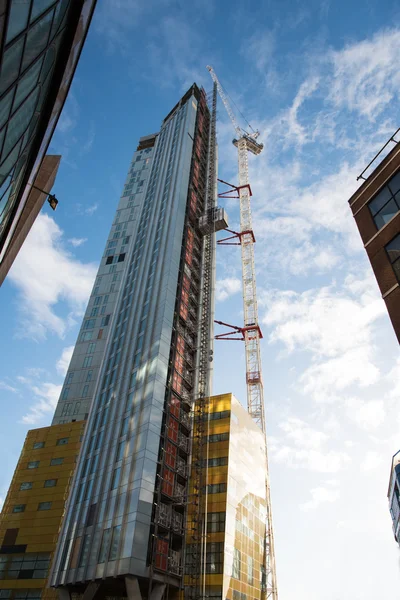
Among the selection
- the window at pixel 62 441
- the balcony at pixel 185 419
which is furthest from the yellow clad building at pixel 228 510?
the window at pixel 62 441

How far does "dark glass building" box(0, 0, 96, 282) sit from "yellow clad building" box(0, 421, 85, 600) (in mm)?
57514

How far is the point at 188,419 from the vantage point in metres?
67.1

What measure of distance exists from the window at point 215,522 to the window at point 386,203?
44.9 metres

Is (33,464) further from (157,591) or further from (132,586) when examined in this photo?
(132,586)

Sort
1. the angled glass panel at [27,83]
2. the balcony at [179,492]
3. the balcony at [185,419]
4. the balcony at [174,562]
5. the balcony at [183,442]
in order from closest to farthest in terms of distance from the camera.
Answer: the angled glass panel at [27,83] → the balcony at [174,562] → the balcony at [179,492] → the balcony at [183,442] → the balcony at [185,419]

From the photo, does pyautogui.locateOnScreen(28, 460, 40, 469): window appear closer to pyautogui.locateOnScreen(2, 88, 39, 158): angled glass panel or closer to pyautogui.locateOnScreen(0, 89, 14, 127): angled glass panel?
pyautogui.locateOnScreen(2, 88, 39, 158): angled glass panel

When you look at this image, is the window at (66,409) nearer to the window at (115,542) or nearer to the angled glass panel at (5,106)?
the window at (115,542)

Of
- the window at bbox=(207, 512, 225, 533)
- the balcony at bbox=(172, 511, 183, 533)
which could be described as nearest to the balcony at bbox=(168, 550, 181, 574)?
the balcony at bbox=(172, 511, 183, 533)

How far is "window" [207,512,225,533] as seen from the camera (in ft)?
180

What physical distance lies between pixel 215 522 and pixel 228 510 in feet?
7.17

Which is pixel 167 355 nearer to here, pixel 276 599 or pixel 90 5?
pixel 276 599

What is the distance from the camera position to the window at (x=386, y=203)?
77.4 feet

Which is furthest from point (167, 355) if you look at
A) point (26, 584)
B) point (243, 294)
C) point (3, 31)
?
point (3, 31)

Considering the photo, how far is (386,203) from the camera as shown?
24266 mm
